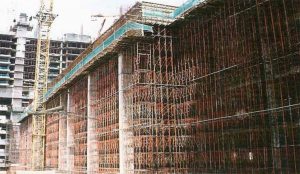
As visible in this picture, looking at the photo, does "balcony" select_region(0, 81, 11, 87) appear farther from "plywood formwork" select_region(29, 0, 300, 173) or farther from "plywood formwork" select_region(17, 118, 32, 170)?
"plywood formwork" select_region(29, 0, 300, 173)

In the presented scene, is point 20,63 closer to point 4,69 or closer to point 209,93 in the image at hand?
point 4,69

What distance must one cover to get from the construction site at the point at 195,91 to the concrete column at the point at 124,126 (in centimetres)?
8

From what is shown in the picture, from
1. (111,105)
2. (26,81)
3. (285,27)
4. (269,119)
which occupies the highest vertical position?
(26,81)

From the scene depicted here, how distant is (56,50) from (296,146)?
85.8m

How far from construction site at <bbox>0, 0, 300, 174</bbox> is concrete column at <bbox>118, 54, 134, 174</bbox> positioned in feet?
0.25

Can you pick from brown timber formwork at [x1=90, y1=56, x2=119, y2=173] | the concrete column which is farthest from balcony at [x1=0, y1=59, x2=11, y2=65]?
the concrete column

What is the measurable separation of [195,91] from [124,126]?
709 cm

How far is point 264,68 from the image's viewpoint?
65.3 feet

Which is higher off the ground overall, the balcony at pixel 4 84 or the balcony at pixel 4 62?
the balcony at pixel 4 62

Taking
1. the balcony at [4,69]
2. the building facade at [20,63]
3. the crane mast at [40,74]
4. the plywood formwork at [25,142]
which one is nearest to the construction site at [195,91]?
the crane mast at [40,74]

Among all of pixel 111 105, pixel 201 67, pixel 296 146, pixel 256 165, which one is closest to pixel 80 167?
pixel 111 105

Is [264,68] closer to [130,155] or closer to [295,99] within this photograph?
[295,99]

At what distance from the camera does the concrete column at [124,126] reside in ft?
93.3

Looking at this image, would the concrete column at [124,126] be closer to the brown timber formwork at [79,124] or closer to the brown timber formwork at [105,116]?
the brown timber formwork at [105,116]
